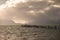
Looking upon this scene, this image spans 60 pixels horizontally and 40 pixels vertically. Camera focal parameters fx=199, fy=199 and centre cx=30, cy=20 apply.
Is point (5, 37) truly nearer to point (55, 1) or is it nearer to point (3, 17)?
point (3, 17)

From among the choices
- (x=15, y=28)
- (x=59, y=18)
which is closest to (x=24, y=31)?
(x=15, y=28)

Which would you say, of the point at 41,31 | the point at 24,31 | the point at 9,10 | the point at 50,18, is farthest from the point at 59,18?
the point at 9,10

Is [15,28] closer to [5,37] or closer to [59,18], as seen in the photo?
[5,37]

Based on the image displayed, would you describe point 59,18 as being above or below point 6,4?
below

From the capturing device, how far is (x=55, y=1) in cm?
237

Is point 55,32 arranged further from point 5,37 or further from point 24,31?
point 5,37

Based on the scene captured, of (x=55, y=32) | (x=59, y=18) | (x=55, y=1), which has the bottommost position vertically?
(x=55, y=32)

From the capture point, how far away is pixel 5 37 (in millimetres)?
2412

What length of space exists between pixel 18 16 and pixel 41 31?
34 centimetres

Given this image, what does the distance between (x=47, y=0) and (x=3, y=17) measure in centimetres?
58

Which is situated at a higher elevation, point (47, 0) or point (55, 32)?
point (47, 0)

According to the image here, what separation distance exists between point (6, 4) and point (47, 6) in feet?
1.64

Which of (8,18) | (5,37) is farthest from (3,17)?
(5,37)

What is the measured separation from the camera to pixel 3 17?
2.46m
